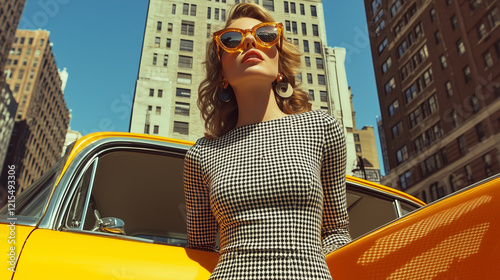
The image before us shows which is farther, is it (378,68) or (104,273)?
(378,68)

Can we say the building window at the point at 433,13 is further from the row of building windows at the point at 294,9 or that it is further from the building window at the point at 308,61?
the row of building windows at the point at 294,9

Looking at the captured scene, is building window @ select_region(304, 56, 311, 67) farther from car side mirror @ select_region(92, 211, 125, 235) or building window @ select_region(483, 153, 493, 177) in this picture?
car side mirror @ select_region(92, 211, 125, 235)

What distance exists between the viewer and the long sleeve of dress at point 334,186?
1.54 meters

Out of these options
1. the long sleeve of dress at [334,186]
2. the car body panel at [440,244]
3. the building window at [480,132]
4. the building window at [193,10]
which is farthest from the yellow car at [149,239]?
the building window at [193,10]

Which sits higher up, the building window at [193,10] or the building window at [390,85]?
the building window at [193,10]

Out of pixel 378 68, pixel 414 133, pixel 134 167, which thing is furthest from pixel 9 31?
pixel 134 167

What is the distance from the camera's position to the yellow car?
106 centimetres

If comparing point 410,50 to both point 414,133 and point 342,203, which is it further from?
point 342,203

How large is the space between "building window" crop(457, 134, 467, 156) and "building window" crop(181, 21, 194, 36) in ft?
109

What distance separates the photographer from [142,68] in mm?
45500

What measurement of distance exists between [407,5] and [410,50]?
532 centimetres

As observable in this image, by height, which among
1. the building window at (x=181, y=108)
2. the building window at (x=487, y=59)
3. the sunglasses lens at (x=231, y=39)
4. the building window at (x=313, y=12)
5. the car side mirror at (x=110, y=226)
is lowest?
the car side mirror at (x=110, y=226)

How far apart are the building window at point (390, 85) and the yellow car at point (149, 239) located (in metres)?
42.9

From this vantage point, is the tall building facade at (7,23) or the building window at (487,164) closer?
the building window at (487,164)
